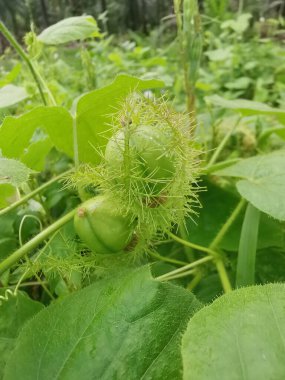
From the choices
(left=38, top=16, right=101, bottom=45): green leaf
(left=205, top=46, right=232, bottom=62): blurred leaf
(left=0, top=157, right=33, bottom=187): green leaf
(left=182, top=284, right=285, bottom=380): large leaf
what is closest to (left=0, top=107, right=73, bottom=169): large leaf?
(left=0, top=157, right=33, bottom=187): green leaf

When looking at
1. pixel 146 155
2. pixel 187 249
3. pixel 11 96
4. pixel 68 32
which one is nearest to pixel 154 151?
pixel 146 155

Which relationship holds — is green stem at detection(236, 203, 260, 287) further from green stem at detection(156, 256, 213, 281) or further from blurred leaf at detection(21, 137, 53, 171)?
blurred leaf at detection(21, 137, 53, 171)

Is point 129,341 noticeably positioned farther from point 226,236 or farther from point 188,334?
point 226,236

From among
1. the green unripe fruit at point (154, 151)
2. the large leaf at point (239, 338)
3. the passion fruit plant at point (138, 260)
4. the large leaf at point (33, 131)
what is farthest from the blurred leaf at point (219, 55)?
the large leaf at point (239, 338)

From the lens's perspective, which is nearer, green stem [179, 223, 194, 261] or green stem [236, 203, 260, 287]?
green stem [236, 203, 260, 287]

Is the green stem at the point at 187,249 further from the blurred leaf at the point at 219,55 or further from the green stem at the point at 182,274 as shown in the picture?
the blurred leaf at the point at 219,55

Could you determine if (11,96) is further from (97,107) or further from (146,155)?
(146,155)

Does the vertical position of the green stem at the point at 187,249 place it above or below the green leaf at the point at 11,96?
below
